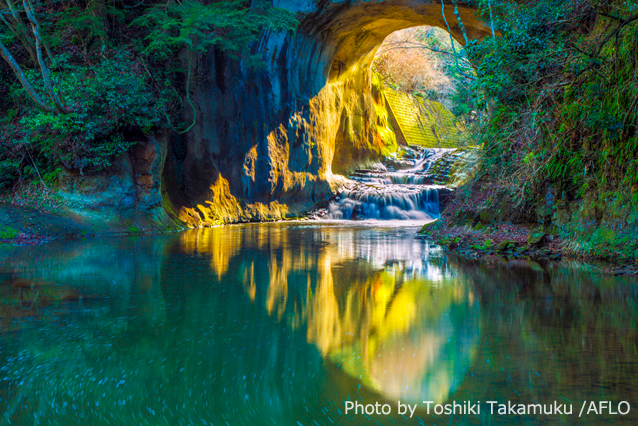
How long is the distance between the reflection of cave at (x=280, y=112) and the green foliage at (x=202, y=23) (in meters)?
2.08

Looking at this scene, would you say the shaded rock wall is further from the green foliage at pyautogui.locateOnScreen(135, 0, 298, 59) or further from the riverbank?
the riverbank

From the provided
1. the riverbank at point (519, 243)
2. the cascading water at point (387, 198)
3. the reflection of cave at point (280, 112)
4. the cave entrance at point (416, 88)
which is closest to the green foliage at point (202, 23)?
the reflection of cave at point (280, 112)

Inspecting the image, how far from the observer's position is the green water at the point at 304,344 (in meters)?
2.41

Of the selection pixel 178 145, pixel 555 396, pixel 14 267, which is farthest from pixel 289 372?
pixel 178 145

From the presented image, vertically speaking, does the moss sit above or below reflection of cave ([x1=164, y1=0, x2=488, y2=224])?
below

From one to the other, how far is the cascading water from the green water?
47.4 ft

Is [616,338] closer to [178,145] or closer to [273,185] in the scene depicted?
[178,145]

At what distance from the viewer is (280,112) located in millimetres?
19984

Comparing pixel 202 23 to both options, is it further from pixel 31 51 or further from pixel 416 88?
pixel 416 88

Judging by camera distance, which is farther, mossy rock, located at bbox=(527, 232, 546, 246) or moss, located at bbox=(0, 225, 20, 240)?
moss, located at bbox=(0, 225, 20, 240)

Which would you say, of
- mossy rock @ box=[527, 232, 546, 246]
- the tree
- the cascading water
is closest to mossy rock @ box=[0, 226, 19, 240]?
the tree

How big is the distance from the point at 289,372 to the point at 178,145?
15.0 m

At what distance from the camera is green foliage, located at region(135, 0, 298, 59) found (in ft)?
41.9

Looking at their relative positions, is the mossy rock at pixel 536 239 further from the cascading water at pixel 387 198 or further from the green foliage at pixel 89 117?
the cascading water at pixel 387 198
